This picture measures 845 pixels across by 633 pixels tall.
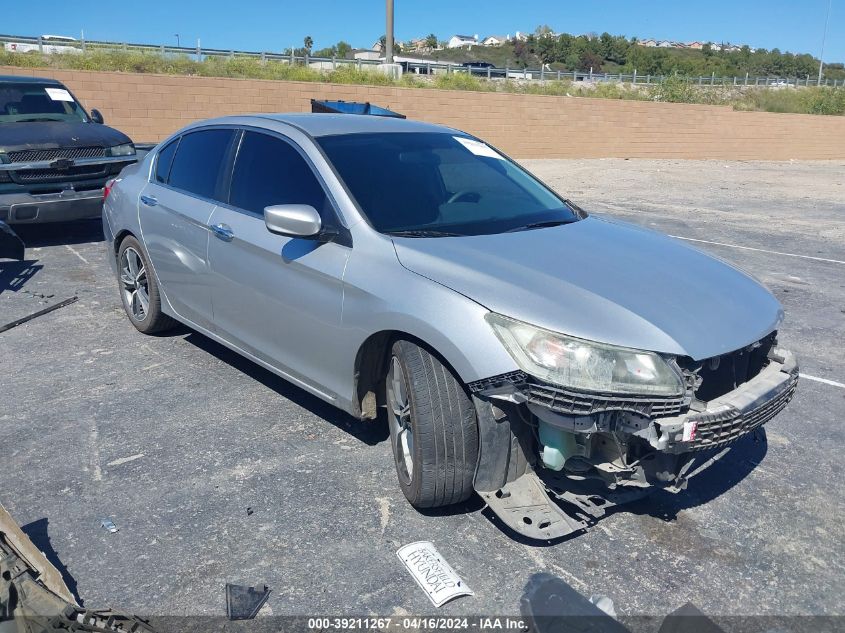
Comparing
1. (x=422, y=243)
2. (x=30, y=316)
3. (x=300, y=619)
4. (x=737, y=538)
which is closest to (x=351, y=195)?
(x=422, y=243)

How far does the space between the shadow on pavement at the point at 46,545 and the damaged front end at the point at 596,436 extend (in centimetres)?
160

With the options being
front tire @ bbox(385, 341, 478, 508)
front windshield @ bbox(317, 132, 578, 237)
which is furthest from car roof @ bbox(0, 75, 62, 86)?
front tire @ bbox(385, 341, 478, 508)

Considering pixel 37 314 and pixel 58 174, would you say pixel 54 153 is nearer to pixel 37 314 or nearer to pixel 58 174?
pixel 58 174

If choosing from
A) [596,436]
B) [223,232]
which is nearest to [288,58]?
[223,232]

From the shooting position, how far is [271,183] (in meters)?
4.33

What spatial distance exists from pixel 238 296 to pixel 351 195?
988mm

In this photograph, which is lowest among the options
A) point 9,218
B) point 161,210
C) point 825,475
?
point 825,475

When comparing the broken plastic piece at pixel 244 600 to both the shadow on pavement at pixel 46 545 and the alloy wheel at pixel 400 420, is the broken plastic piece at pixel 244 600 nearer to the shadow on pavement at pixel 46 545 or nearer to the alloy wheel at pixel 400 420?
the shadow on pavement at pixel 46 545

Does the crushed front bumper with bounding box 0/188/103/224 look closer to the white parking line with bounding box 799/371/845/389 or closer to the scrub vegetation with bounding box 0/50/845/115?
the white parking line with bounding box 799/371/845/389

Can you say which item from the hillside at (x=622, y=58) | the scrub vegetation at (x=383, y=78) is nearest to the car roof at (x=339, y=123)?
the scrub vegetation at (x=383, y=78)

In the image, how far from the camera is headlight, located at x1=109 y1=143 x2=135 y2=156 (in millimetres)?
9180

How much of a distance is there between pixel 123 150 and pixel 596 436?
7.89m

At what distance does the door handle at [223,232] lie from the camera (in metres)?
4.39

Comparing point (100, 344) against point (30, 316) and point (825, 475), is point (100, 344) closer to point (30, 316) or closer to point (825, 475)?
point (30, 316)
